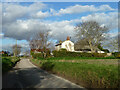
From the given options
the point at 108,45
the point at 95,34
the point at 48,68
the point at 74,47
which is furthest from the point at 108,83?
the point at 74,47

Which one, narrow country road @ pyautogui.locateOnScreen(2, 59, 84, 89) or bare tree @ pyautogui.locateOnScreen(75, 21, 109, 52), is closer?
narrow country road @ pyautogui.locateOnScreen(2, 59, 84, 89)

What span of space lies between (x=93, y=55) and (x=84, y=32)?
346 inches

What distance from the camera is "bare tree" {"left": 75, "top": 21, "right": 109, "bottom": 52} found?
51.8 metres

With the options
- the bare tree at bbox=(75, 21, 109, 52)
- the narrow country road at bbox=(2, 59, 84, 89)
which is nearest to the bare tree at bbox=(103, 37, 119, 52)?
the narrow country road at bbox=(2, 59, 84, 89)

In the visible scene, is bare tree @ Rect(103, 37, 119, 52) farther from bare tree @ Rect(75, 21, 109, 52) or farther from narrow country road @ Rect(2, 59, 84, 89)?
bare tree @ Rect(75, 21, 109, 52)

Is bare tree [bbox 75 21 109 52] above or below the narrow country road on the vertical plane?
above

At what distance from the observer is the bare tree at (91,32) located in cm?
5178

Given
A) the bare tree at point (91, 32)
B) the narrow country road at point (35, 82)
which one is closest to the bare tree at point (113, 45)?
the narrow country road at point (35, 82)

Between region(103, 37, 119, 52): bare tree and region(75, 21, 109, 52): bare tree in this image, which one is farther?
region(75, 21, 109, 52): bare tree

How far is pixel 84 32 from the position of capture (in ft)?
177

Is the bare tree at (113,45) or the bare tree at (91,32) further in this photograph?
the bare tree at (91,32)

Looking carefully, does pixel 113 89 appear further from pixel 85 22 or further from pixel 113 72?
pixel 85 22

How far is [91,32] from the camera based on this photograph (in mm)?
52969

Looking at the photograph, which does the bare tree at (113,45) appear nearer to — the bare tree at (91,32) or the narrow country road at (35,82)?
the narrow country road at (35,82)
